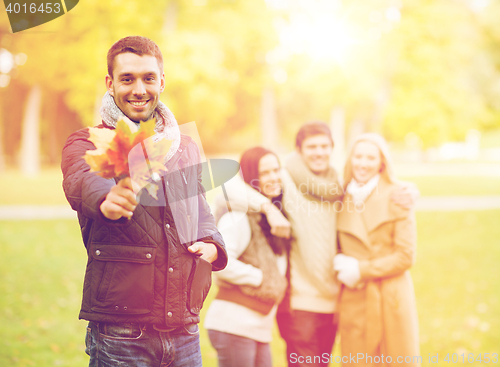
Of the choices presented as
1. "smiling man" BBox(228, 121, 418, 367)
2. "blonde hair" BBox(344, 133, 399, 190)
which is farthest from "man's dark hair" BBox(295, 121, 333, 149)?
"blonde hair" BBox(344, 133, 399, 190)

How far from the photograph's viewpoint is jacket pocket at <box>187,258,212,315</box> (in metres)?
1.72

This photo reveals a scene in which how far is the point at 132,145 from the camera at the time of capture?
1289mm

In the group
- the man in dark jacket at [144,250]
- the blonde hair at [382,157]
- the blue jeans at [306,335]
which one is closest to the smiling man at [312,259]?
the blue jeans at [306,335]

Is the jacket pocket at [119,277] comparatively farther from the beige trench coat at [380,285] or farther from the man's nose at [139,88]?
the beige trench coat at [380,285]

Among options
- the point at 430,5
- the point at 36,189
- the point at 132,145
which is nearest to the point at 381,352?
the point at 132,145

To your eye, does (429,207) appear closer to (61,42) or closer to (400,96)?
(400,96)

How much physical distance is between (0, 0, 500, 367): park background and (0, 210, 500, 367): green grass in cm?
3

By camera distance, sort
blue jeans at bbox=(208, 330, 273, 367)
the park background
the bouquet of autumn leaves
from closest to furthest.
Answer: the bouquet of autumn leaves, blue jeans at bbox=(208, 330, 273, 367), the park background

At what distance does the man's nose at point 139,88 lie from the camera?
1643mm

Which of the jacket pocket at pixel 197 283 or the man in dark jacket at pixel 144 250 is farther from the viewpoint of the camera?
the jacket pocket at pixel 197 283

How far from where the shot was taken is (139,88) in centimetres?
165

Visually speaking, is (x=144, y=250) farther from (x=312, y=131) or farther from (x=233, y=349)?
(x=312, y=131)

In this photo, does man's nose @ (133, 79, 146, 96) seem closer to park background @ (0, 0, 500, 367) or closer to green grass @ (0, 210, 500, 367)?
green grass @ (0, 210, 500, 367)

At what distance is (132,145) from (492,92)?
12697 mm
